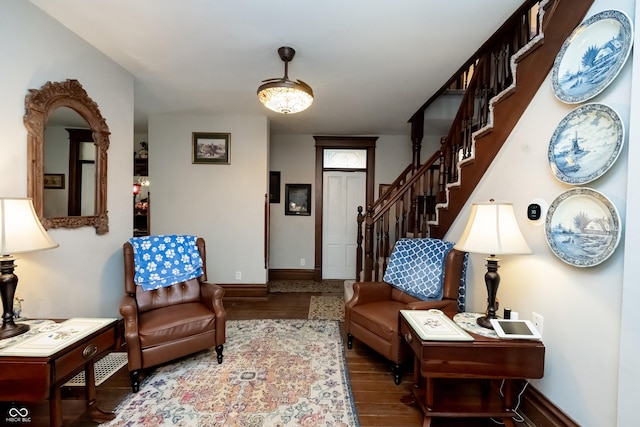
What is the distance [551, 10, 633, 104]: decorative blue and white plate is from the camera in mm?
1235

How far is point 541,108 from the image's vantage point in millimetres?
1676

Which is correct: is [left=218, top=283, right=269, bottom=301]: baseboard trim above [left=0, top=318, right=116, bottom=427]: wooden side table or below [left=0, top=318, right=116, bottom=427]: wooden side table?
below

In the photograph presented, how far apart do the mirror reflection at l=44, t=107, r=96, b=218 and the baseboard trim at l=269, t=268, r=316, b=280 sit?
3099mm

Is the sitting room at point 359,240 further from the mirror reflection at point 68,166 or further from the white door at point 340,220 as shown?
the white door at point 340,220

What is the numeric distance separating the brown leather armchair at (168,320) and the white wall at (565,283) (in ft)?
7.46

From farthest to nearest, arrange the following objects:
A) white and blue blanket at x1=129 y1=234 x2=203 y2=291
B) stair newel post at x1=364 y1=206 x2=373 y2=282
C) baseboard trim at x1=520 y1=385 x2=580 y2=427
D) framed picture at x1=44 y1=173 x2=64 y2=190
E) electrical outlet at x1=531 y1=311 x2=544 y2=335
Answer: stair newel post at x1=364 y1=206 x2=373 y2=282 < white and blue blanket at x1=129 y1=234 x2=203 y2=291 < framed picture at x1=44 y1=173 x2=64 y2=190 < electrical outlet at x1=531 y1=311 x2=544 y2=335 < baseboard trim at x1=520 y1=385 x2=580 y2=427

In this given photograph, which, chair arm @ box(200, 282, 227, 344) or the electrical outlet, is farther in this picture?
chair arm @ box(200, 282, 227, 344)

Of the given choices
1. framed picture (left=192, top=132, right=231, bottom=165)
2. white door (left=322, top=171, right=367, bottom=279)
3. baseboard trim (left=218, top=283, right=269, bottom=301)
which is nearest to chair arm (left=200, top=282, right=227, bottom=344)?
baseboard trim (left=218, top=283, right=269, bottom=301)

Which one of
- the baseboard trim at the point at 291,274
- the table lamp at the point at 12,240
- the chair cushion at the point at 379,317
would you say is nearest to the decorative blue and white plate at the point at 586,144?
the chair cushion at the point at 379,317

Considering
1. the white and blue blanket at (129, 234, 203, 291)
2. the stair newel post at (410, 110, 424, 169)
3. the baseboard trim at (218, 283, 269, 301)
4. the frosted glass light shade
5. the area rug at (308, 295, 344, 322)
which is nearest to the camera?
the frosted glass light shade

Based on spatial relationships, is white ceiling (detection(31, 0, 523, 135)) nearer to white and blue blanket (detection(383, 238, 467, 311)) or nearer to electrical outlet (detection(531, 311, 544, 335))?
white and blue blanket (detection(383, 238, 467, 311))

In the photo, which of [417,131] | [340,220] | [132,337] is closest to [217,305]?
[132,337]

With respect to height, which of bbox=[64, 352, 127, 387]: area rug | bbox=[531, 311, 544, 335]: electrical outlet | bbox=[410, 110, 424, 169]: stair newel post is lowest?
bbox=[64, 352, 127, 387]: area rug

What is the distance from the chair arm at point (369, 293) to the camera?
2523mm
